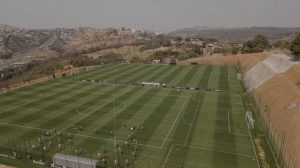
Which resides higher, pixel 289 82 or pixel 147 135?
pixel 289 82

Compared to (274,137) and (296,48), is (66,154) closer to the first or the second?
(274,137)

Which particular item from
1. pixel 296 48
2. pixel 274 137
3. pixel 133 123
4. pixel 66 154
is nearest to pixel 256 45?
pixel 296 48

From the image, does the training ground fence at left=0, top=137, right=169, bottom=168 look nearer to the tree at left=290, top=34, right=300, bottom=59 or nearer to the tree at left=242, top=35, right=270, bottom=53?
the tree at left=290, top=34, right=300, bottom=59

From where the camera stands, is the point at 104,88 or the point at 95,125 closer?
the point at 95,125

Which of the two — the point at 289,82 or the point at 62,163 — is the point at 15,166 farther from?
the point at 289,82

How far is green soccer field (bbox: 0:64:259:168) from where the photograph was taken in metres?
35.3

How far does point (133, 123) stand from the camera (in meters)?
45.7

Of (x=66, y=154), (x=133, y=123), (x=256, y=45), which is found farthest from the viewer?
(x=256, y=45)

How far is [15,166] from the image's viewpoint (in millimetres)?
32531

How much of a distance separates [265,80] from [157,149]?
4435 cm

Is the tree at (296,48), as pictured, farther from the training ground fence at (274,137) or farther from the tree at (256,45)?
the tree at (256,45)

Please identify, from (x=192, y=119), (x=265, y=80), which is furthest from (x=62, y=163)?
(x=265, y=80)

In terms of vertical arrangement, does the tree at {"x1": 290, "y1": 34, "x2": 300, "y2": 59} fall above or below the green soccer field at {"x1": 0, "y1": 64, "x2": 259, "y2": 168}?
above

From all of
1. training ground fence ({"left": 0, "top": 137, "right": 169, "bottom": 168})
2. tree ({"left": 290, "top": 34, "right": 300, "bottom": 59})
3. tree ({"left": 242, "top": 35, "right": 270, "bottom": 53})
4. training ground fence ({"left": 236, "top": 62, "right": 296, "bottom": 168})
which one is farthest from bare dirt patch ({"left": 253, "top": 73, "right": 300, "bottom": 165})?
tree ({"left": 242, "top": 35, "right": 270, "bottom": 53})
